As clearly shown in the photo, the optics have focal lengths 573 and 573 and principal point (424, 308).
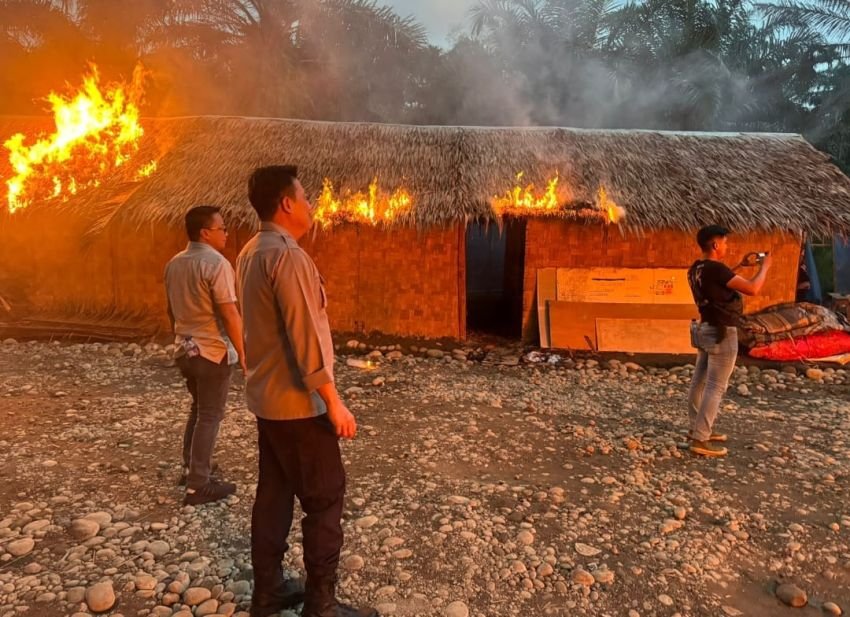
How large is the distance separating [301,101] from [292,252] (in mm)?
15370

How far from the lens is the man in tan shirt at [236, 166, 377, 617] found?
2193mm

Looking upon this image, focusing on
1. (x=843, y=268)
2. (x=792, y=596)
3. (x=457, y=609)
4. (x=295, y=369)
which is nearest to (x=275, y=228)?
(x=295, y=369)

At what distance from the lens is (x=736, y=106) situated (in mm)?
18156

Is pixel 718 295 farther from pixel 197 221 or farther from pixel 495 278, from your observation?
pixel 495 278

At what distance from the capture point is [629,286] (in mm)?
8219

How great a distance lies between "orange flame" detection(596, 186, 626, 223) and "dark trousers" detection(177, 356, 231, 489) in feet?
19.5

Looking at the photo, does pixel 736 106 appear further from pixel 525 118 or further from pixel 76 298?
pixel 76 298

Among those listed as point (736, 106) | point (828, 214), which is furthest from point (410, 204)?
point (736, 106)

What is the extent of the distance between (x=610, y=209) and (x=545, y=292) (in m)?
1.45

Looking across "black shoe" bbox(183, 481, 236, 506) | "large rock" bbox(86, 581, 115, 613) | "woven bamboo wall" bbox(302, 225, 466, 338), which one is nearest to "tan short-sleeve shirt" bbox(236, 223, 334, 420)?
"large rock" bbox(86, 581, 115, 613)

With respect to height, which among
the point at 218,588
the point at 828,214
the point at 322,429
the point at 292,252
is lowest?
the point at 218,588

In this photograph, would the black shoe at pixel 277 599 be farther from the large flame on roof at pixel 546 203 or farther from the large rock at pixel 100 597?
the large flame on roof at pixel 546 203

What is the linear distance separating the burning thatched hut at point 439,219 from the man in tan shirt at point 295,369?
5.71 metres

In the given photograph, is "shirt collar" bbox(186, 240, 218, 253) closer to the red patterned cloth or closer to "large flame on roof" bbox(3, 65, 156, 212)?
"large flame on roof" bbox(3, 65, 156, 212)
